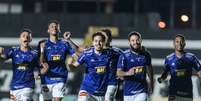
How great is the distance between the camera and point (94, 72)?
41.1 ft

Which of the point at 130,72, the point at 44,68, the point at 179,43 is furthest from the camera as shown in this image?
the point at 44,68

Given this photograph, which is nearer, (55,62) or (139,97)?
(139,97)

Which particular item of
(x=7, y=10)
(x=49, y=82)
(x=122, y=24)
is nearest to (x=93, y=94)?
(x=49, y=82)

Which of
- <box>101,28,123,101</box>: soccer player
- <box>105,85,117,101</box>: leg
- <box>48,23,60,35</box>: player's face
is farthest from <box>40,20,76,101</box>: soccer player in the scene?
<box>105,85,117,101</box>: leg

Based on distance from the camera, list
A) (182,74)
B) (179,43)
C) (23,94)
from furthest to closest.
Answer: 1. (23,94)
2. (182,74)
3. (179,43)

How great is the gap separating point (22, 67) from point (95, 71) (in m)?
1.69

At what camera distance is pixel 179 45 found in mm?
13000

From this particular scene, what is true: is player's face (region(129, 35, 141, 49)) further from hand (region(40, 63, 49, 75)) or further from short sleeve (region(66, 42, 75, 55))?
hand (region(40, 63, 49, 75))

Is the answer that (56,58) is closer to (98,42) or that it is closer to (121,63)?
(98,42)

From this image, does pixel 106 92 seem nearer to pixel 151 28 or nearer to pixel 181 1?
pixel 151 28

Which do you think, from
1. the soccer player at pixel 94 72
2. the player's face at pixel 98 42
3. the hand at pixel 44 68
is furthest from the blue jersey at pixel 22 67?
the player's face at pixel 98 42

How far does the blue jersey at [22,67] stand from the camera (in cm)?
1344

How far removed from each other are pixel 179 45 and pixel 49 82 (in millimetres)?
2675

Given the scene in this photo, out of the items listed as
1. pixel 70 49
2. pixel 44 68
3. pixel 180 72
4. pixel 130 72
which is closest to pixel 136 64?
pixel 130 72
